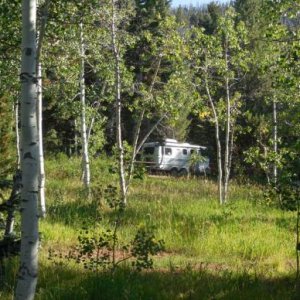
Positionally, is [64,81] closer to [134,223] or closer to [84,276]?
[134,223]

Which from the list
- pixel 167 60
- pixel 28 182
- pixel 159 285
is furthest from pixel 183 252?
pixel 167 60

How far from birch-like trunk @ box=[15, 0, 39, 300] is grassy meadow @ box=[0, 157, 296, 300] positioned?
1.23m

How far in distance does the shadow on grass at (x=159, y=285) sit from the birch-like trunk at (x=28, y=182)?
1193 mm

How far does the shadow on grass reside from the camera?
18.1 feet

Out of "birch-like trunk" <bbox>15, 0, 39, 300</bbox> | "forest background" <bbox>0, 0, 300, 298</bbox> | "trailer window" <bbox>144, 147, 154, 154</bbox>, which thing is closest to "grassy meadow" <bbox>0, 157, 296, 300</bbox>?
"forest background" <bbox>0, 0, 300, 298</bbox>

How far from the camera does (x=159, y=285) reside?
19.9ft

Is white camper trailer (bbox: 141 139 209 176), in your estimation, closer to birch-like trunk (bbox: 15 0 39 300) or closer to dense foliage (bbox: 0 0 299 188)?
dense foliage (bbox: 0 0 299 188)

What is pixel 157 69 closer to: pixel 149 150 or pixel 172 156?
pixel 149 150

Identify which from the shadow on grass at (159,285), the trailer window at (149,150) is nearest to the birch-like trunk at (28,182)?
the shadow on grass at (159,285)

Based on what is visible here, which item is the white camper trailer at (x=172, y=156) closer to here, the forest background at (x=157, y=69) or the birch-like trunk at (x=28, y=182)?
the forest background at (x=157, y=69)

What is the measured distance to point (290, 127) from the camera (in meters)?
8.27

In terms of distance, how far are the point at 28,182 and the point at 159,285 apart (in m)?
2.48

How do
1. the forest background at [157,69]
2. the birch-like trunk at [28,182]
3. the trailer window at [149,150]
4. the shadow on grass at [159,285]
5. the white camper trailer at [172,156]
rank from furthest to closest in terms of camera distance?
the trailer window at [149,150]
the white camper trailer at [172,156]
the forest background at [157,69]
the shadow on grass at [159,285]
the birch-like trunk at [28,182]

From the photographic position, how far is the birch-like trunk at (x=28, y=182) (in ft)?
14.2
